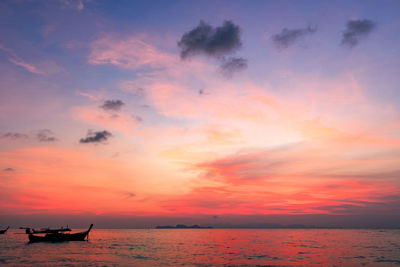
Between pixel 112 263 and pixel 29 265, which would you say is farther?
pixel 112 263

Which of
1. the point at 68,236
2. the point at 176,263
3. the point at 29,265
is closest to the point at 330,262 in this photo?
the point at 176,263

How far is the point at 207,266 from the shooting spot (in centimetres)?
5119

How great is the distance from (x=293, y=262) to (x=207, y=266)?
16412 mm

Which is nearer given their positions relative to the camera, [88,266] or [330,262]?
[88,266]

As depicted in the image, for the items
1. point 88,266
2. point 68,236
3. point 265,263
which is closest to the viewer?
point 88,266

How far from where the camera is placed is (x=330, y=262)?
5644 cm

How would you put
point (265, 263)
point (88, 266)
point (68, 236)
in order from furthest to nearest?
point (68, 236) < point (265, 263) < point (88, 266)

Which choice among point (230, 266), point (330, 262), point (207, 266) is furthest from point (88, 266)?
point (330, 262)

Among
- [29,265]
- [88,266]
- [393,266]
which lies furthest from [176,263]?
[393,266]

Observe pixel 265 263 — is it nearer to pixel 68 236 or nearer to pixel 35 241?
pixel 68 236

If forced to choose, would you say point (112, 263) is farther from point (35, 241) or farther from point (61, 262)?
point (35, 241)

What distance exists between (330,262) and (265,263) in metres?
12.7

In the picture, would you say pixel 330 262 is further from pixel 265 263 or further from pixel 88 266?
pixel 88 266

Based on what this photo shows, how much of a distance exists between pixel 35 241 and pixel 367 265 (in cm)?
9843
